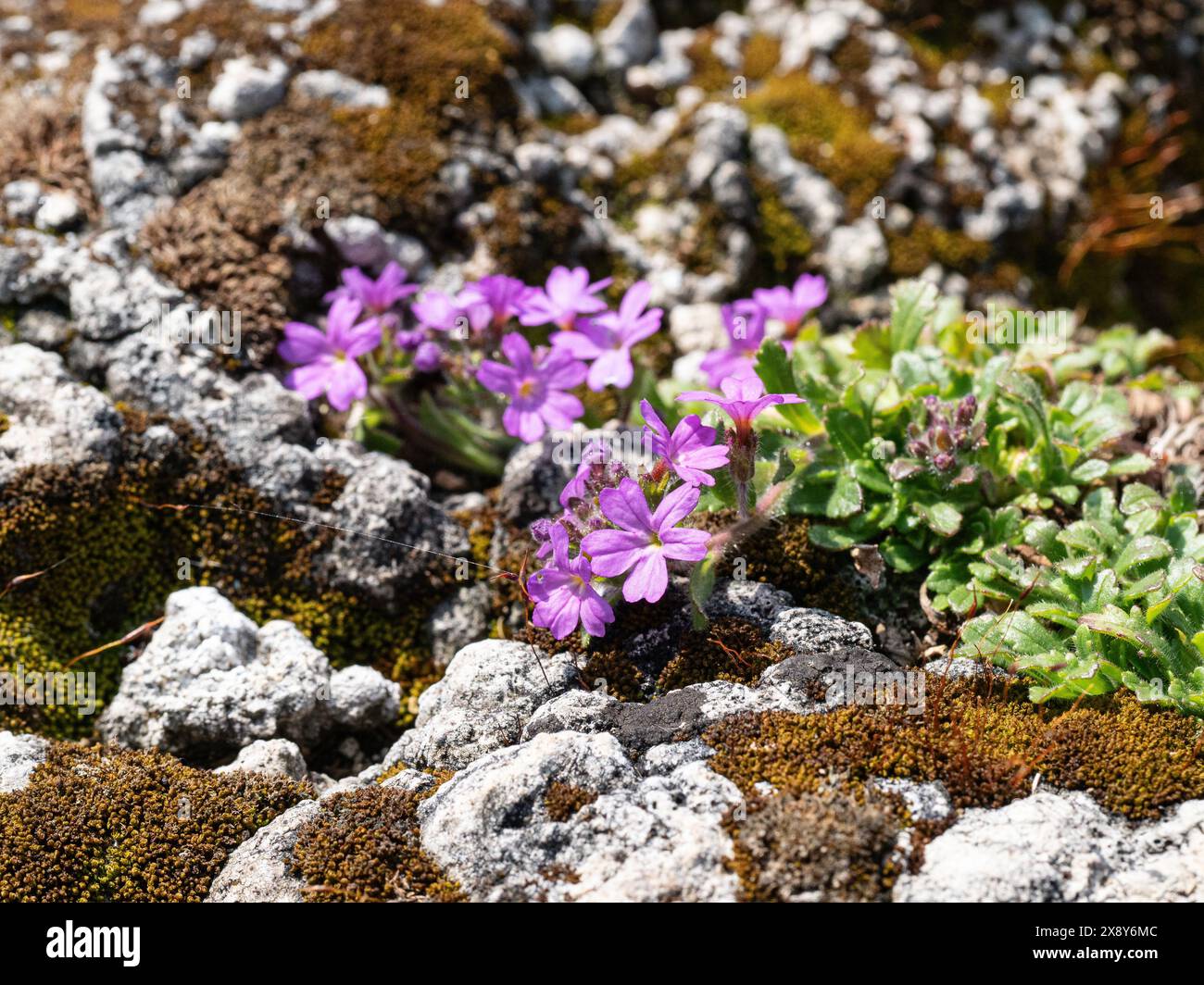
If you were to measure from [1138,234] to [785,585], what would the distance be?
404cm

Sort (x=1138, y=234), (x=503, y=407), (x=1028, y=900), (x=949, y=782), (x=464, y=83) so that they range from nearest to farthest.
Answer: (x=1028, y=900) → (x=949, y=782) → (x=503, y=407) → (x=464, y=83) → (x=1138, y=234)

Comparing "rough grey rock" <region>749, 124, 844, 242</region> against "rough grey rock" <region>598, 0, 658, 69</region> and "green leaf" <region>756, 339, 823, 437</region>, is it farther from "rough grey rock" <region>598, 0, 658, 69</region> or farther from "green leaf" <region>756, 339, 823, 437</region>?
"green leaf" <region>756, 339, 823, 437</region>

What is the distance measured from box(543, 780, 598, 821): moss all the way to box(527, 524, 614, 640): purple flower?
525mm

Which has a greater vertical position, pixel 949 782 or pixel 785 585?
pixel 785 585

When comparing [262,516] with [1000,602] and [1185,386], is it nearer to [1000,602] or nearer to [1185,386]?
[1000,602]

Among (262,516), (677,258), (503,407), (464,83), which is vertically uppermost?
(464,83)

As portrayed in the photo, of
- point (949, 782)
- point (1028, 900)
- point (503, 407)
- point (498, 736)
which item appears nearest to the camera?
point (1028, 900)

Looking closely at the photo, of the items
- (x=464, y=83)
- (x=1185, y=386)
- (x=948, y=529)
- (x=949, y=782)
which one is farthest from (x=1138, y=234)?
(x=949, y=782)

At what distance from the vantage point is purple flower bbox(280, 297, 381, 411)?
14.5 feet

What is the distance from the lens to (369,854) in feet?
10.1

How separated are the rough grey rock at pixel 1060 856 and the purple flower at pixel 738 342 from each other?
2229 millimetres

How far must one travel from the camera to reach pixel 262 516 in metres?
4.38

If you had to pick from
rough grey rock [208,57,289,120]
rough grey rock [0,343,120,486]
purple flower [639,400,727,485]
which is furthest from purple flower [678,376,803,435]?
rough grey rock [208,57,289,120]

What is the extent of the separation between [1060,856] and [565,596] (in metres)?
1.65
